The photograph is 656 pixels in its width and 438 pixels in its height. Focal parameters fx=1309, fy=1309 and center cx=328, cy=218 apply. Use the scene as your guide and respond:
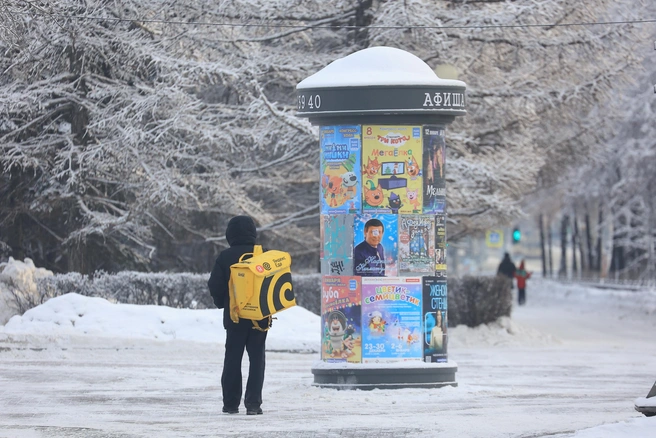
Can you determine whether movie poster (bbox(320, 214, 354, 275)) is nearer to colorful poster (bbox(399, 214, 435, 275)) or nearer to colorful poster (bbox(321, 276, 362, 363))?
colorful poster (bbox(321, 276, 362, 363))

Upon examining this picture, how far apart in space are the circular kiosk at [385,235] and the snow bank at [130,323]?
5570 millimetres

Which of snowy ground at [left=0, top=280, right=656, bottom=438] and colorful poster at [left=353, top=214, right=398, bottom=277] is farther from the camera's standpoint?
colorful poster at [left=353, top=214, right=398, bottom=277]

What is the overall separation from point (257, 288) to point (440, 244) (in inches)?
122

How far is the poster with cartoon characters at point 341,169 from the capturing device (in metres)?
13.5

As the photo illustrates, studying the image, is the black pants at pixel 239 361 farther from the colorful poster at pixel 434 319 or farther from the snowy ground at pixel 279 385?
the colorful poster at pixel 434 319

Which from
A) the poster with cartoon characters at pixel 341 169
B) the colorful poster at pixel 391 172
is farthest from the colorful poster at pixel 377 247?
the poster with cartoon characters at pixel 341 169

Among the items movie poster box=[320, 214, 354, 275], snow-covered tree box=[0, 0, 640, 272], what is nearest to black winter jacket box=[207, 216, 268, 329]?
movie poster box=[320, 214, 354, 275]

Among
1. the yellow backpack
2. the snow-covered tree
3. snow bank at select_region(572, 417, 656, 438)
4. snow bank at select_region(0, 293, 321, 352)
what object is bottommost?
snow bank at select_region(572, 417, 656, 438)

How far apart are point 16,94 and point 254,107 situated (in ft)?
14.1

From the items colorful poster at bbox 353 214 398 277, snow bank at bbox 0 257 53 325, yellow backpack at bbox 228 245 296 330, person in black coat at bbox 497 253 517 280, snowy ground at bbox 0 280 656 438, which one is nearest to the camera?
snowy ground at bbox 0 280 656 438

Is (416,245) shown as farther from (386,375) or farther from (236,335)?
(236,335)

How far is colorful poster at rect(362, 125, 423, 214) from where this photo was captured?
1347 cm

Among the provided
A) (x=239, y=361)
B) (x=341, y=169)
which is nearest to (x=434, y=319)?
(x=341, y=169)

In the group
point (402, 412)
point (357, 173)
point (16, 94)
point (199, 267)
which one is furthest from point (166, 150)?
point (402, 412)
